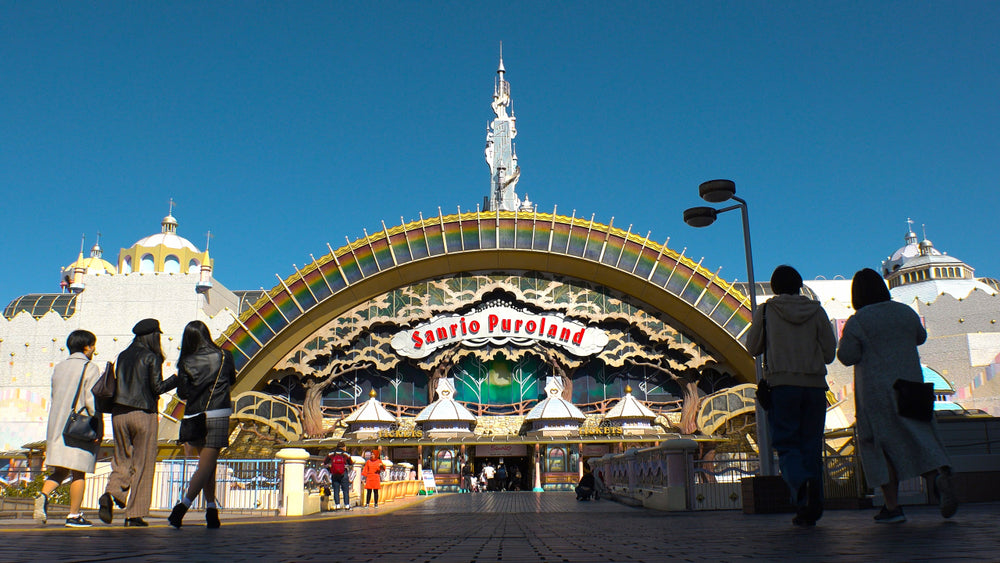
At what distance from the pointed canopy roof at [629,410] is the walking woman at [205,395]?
22297 millimetres

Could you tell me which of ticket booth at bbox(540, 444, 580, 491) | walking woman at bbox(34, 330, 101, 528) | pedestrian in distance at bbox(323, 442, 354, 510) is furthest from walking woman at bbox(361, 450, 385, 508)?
ticket booth at bbox(540, 444, 580, 491)

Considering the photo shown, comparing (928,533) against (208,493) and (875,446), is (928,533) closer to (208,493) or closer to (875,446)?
(875,446)

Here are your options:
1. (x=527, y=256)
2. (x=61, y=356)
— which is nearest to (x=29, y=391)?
(x=61, y=356)

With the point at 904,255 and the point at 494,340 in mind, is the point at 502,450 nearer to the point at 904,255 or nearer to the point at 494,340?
the point at 494,340

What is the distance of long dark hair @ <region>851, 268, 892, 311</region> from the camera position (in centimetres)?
643

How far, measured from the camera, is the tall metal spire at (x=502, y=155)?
3938 centimetres

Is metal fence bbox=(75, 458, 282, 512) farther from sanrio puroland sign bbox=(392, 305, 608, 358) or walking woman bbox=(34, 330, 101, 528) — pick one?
sanrio puroland sign bbox=(392, 305, 608, 358)

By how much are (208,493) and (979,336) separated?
33507 mm

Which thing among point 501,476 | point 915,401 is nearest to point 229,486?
point 915,401

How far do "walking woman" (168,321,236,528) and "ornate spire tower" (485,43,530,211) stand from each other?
31.2 m

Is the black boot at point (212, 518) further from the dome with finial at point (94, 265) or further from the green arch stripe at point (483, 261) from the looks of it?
the dome with finial at point (94, 265)

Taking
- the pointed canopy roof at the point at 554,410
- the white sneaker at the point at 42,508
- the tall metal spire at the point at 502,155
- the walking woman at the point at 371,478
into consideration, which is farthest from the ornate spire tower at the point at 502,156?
the white sneaker at the point at 42,508

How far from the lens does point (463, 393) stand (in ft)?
101

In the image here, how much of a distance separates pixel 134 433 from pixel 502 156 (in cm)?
3449
